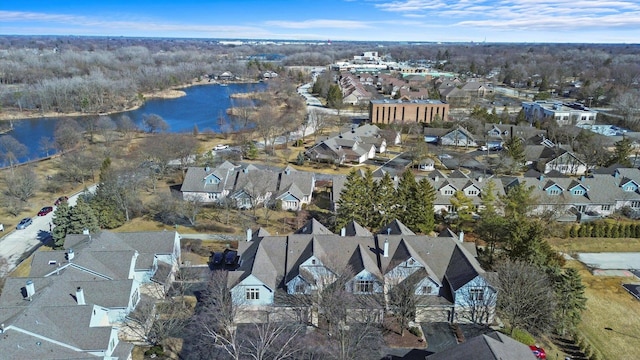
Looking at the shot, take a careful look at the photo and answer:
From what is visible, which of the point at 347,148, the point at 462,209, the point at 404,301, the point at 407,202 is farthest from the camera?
the point at 347,148

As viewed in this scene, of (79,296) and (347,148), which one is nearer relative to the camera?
(79,296)

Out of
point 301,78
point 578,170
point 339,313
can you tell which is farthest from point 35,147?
point 301,78

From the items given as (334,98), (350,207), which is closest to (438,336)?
(350,207)

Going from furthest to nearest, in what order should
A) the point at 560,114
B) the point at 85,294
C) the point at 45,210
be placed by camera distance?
the point at 560,114 < the point at 45,210 < the point at 85,294

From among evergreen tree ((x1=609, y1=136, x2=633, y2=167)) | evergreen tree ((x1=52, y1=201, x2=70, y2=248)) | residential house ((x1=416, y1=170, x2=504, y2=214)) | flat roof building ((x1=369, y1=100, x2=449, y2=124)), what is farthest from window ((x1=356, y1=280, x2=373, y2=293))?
flat roof building ((x1=369, y1=100, x2=449, y2=124))

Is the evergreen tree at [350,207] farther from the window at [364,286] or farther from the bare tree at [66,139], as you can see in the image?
the bare tree at [66,139]

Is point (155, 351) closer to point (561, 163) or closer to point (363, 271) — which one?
point (363, 271)
